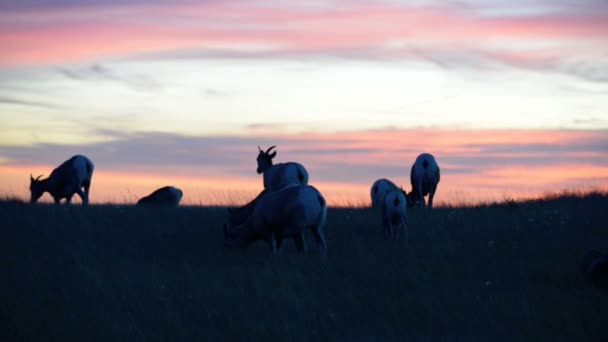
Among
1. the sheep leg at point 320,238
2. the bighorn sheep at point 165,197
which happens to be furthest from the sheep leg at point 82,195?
the sheep leg at point 320,238

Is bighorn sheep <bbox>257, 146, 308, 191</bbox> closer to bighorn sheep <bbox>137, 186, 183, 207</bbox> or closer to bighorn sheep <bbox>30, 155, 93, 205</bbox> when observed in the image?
bighorn sheep <bbox>137, 186, 183, 207</bbox>

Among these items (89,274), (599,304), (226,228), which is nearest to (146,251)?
(226,228)

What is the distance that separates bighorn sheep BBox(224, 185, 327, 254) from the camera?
59.2ft

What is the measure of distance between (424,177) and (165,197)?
33.1ft

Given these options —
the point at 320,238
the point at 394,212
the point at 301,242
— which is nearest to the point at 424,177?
the point at 394,212

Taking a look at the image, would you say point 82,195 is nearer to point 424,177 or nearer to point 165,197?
point 165,197

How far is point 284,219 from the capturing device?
60.0 feet

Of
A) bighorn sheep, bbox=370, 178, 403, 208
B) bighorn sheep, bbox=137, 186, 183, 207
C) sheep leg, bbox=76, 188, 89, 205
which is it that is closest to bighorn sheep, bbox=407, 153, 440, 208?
bighorn sheep, bbox=370, 178, 403, 208

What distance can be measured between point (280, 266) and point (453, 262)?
3561 millimetres

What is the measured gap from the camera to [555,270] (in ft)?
54.1

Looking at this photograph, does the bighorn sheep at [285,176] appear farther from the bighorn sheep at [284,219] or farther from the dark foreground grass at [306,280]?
the bighorn sheep at [284,219]

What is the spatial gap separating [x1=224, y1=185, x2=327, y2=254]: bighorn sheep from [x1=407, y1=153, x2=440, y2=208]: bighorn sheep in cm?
1187

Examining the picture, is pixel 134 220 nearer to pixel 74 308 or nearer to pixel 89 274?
pixel 89 274

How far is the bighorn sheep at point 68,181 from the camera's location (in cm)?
3247
